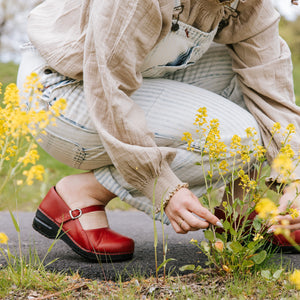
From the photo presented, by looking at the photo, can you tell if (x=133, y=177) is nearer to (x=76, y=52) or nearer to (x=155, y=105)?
(x=155, y=105)

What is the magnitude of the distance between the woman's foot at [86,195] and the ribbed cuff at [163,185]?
0.41 m

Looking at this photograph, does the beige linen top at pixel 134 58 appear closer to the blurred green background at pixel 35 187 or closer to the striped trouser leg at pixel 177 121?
the striped trouser leg at pixel 177 121

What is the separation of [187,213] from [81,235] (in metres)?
0.62

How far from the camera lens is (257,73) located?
85.4 inches

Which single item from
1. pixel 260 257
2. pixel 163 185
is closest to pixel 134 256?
pixel 163 185

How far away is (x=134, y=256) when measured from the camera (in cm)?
213

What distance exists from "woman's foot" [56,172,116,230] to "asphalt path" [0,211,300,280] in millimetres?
197

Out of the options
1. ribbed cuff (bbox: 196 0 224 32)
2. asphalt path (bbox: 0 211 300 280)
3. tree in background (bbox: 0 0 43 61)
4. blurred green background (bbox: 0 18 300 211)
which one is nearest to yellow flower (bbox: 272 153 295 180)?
asphalt path (bbox: 0 211 300 280)

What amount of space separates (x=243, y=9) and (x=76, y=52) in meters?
0.88

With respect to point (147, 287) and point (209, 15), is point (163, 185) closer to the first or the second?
point (147, 287)

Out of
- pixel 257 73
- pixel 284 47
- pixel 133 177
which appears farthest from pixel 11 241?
pixel 284 47

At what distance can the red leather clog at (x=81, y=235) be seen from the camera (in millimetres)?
1943

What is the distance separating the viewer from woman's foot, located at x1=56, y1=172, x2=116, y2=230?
1991 mm

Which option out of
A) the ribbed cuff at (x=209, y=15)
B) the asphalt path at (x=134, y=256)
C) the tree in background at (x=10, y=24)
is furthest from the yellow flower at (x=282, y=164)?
the tree in background at (x=10, y=24)
